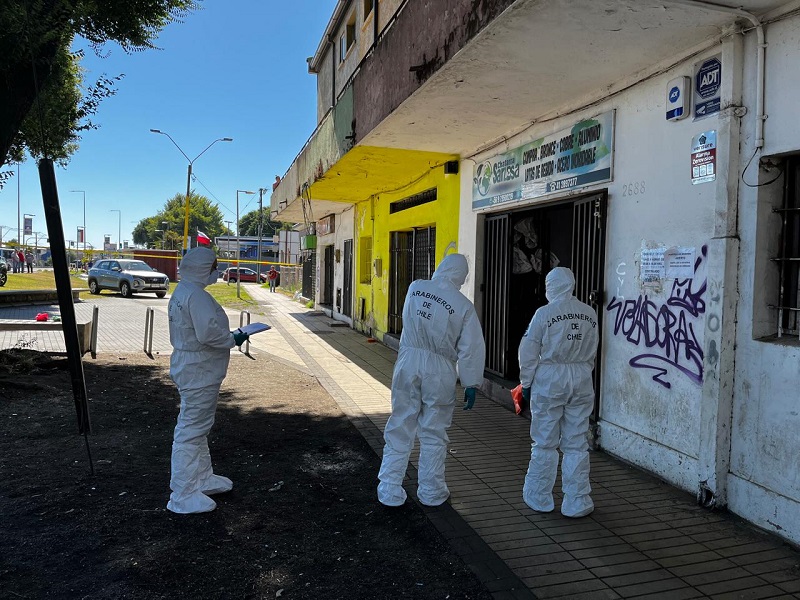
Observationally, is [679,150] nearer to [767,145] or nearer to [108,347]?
[767,145]

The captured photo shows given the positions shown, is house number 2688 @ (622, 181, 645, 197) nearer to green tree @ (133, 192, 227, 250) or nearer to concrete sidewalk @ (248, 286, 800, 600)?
concrete sidewalk @ (248, 286, 800, 600)

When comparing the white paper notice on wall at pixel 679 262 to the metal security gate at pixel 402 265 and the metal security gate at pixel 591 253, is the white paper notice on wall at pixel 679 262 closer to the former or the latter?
the metal security gate at pixel 591 253

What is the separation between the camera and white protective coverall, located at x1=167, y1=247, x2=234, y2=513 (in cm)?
409

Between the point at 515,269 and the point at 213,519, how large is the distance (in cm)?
502

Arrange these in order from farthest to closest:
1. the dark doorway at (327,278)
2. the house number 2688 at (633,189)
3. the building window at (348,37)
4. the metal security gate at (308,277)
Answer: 1. the metal security gate at (308,277)
2. the dark doorway at (327,278)
3. the building window at (348,37)
4. the house number 2688 at (633,189)

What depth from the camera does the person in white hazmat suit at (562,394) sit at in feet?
13.6

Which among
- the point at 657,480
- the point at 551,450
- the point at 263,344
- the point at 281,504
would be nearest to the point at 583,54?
the point at 551,450

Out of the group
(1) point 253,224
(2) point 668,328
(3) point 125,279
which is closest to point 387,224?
(2) point 668,328

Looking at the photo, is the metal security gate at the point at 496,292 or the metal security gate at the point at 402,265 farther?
the metal security gate at the point at 402,265

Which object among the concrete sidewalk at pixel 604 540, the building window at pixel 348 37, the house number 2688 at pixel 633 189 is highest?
the building window at pixel 348 37

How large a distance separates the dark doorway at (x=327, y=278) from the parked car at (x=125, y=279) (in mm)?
10131

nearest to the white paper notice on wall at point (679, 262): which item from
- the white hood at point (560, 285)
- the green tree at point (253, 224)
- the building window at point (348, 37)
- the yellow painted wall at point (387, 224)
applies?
the white hood at point (560, 285)

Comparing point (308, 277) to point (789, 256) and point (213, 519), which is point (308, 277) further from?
point (789, 256)

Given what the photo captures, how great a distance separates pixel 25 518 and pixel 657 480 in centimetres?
463
